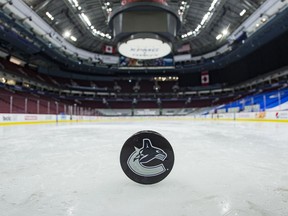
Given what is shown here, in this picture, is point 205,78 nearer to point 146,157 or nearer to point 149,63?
point 149,63

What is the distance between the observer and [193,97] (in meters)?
34.3

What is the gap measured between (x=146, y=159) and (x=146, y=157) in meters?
0.01

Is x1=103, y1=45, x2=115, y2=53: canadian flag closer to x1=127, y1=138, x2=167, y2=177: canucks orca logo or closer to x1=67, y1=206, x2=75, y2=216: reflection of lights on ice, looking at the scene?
x1=127, y1=138, x2=167, y2=177: canucks orca logo

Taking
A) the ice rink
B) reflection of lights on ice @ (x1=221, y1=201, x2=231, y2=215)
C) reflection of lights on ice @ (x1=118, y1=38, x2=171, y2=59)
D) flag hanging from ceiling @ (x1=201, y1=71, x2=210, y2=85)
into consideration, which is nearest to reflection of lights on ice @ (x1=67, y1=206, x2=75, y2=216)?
the ice rink

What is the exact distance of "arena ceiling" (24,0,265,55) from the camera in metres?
18.4

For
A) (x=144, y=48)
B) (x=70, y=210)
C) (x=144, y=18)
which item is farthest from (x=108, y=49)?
(x=70, y=210)

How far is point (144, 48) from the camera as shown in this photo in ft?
32.4

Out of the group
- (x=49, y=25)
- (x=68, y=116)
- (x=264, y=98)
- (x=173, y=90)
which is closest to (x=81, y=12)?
(x=49, y=25)

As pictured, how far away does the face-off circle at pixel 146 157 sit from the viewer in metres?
1.21

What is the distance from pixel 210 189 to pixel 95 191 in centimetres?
72

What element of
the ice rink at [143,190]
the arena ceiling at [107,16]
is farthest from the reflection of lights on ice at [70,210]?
the arena ceiling at [107,16]

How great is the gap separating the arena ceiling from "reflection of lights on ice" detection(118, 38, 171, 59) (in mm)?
6170

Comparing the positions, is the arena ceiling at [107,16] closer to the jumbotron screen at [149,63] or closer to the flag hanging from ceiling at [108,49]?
the flag hanging from ceiling at [108,49]

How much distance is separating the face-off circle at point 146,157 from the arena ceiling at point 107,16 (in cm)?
Result: 1595
